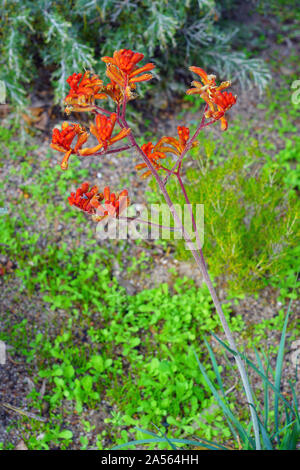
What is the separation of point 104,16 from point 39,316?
1981 mm

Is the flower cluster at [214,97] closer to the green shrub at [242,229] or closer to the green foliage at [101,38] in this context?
the green shrub at [242,229]

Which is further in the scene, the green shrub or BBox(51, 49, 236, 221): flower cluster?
the green shrub

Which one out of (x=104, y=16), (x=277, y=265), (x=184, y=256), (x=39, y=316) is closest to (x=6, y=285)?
(x=39, y=316)

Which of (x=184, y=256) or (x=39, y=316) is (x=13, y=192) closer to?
(x=39, y=316)

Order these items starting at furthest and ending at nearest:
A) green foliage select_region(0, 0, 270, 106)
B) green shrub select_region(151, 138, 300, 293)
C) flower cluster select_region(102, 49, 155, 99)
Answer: green foliage select_region(0, 0, 270, 106) → green shrub select_region(151, 138, 300, 293) → flower cluster select_region(102, 49, 155, 99)

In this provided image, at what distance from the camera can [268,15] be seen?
4.01 meters

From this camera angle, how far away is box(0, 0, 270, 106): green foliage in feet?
9.31

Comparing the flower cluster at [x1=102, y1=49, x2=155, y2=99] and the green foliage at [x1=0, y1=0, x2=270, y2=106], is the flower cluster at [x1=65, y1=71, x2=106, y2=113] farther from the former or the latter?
the green foliage at [x1=0, y1=0, x2=270, y2=106]

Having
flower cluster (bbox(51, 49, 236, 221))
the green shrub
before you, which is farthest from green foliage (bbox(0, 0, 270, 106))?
flower cluster (bbox(51, 49, 236, 221))

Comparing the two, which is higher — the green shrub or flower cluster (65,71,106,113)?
flower cluster (65,71,106,113)

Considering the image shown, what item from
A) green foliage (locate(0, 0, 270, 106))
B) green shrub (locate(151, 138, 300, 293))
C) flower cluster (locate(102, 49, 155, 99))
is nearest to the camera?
flower cluster (locate(102, 49, 155, 99))

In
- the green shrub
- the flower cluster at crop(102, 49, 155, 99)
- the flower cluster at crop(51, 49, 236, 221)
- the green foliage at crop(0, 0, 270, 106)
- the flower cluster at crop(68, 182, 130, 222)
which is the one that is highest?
the green foliage at crop(0, 0, 270, 106)

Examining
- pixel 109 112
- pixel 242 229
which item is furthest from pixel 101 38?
pixel 109 112
